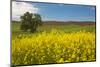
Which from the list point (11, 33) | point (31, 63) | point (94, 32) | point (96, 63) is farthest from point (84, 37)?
point (11, 33)

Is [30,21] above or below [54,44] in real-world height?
above

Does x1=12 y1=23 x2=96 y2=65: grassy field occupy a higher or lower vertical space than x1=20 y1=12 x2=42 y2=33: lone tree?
lower

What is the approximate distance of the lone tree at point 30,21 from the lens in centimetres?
261

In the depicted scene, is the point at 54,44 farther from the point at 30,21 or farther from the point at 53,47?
the point at 30,21

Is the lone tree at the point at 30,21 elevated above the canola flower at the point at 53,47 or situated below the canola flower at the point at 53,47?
above

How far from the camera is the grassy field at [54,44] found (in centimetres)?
258

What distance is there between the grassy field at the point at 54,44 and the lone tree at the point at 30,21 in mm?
Result: 52

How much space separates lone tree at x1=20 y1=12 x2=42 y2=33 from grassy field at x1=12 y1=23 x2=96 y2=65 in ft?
0.17

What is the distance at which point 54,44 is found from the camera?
8.99ft

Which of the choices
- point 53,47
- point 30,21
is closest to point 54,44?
point 53,47

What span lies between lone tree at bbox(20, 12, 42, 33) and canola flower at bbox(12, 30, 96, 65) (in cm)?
10

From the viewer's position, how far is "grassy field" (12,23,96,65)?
258 cm

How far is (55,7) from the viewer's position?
275cm

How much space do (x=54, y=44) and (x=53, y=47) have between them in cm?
4
